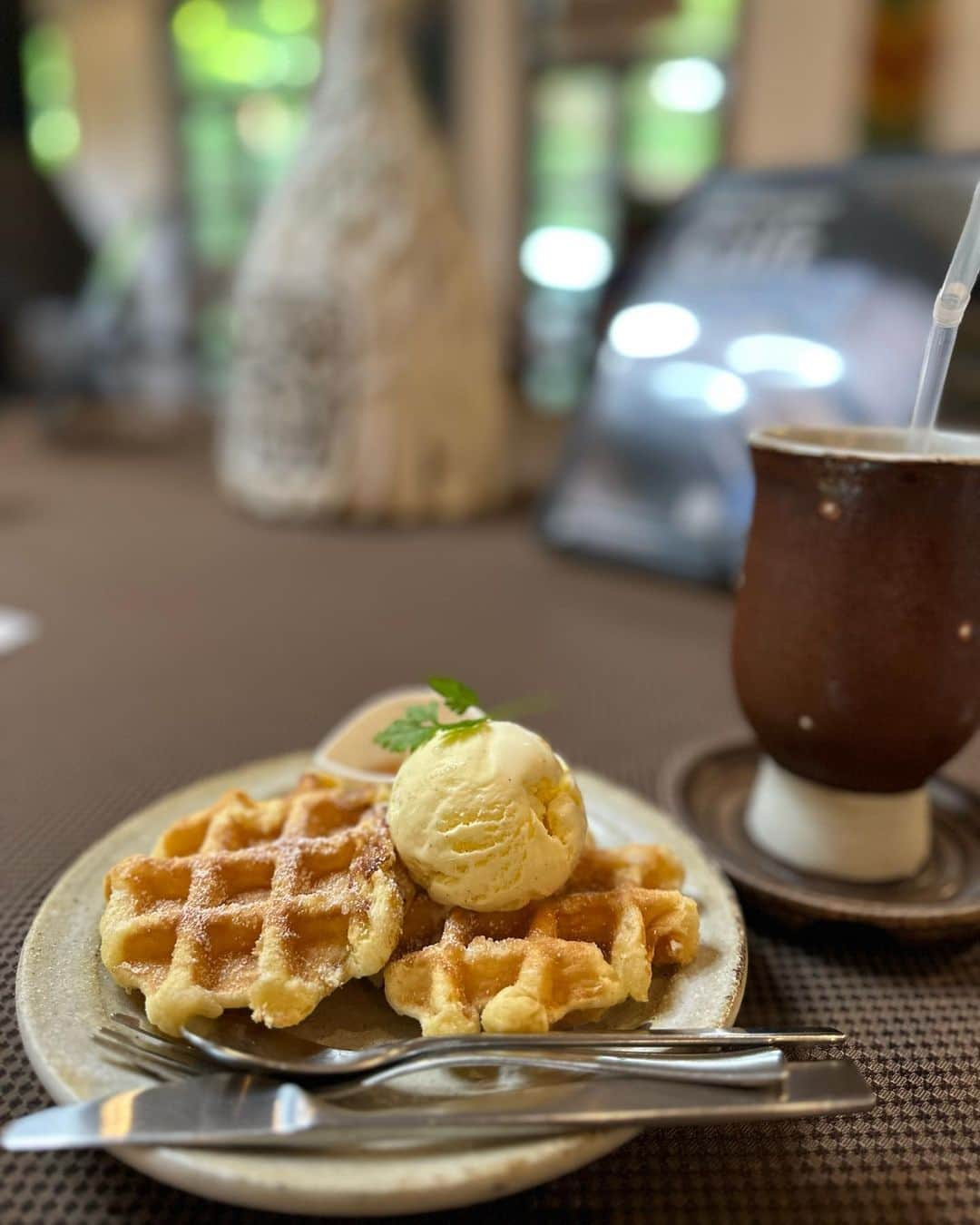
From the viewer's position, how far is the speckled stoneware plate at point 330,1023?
333 millimetres

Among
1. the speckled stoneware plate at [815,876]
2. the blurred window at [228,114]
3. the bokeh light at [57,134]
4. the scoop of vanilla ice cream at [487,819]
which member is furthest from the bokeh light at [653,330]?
the bokeh light at [57,134]

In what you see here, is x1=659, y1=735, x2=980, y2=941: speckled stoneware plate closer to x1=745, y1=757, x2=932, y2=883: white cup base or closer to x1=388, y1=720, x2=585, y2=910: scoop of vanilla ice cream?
x1=745, y1=757, x2=932, y2=883: white cup base

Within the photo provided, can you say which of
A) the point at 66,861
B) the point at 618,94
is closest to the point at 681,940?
the point at 66,861

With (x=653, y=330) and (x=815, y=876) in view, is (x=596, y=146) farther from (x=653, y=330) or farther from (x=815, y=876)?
(x=815, y=876)

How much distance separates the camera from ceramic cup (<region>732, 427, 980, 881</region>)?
545mm

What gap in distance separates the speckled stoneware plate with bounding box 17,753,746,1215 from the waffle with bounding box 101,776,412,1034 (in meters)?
0.02

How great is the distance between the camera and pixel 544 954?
17.6 inches

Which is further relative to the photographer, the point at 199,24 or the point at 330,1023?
the point at 199,24

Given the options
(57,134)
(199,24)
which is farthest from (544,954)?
(57,134)

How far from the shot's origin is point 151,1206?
389 mm

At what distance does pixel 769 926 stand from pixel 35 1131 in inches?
16.4

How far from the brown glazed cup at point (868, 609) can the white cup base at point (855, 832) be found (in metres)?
0.02

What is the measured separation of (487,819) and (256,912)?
127 mm

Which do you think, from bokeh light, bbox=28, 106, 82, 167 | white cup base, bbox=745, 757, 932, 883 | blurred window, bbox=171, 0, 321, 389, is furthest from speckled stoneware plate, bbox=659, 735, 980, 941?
bokeh light, bbox=28, 106, 82, 167
